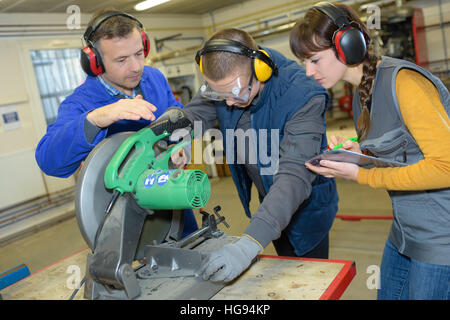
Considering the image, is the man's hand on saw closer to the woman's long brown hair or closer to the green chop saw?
the green chop saw

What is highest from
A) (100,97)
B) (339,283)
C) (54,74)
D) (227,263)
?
(54,74)

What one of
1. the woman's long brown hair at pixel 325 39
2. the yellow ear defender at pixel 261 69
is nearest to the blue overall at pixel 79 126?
the yellow ear defender at pixel 261 69

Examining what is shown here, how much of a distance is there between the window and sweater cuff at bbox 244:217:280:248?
5770 mm

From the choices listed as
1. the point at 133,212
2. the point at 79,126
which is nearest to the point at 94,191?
the point at 133,212

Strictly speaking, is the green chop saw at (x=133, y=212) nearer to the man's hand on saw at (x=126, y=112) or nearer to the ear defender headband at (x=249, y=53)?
the man's hand on saw at (x=126, y=112)

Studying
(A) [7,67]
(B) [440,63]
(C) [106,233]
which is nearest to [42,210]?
(A) [7,67]

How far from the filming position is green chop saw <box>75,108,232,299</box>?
107 centimetres

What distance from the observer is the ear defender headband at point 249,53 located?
3.95 feet

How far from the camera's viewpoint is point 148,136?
119cm

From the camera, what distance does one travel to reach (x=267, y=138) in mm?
1437

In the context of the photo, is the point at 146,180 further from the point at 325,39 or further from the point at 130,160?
the point at 325,39

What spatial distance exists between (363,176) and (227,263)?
0.58 metres

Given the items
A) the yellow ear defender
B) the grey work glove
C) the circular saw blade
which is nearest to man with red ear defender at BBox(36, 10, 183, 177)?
the circular saw blade

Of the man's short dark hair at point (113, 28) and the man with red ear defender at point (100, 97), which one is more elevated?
the man's short dark hair at point (113, 28)
